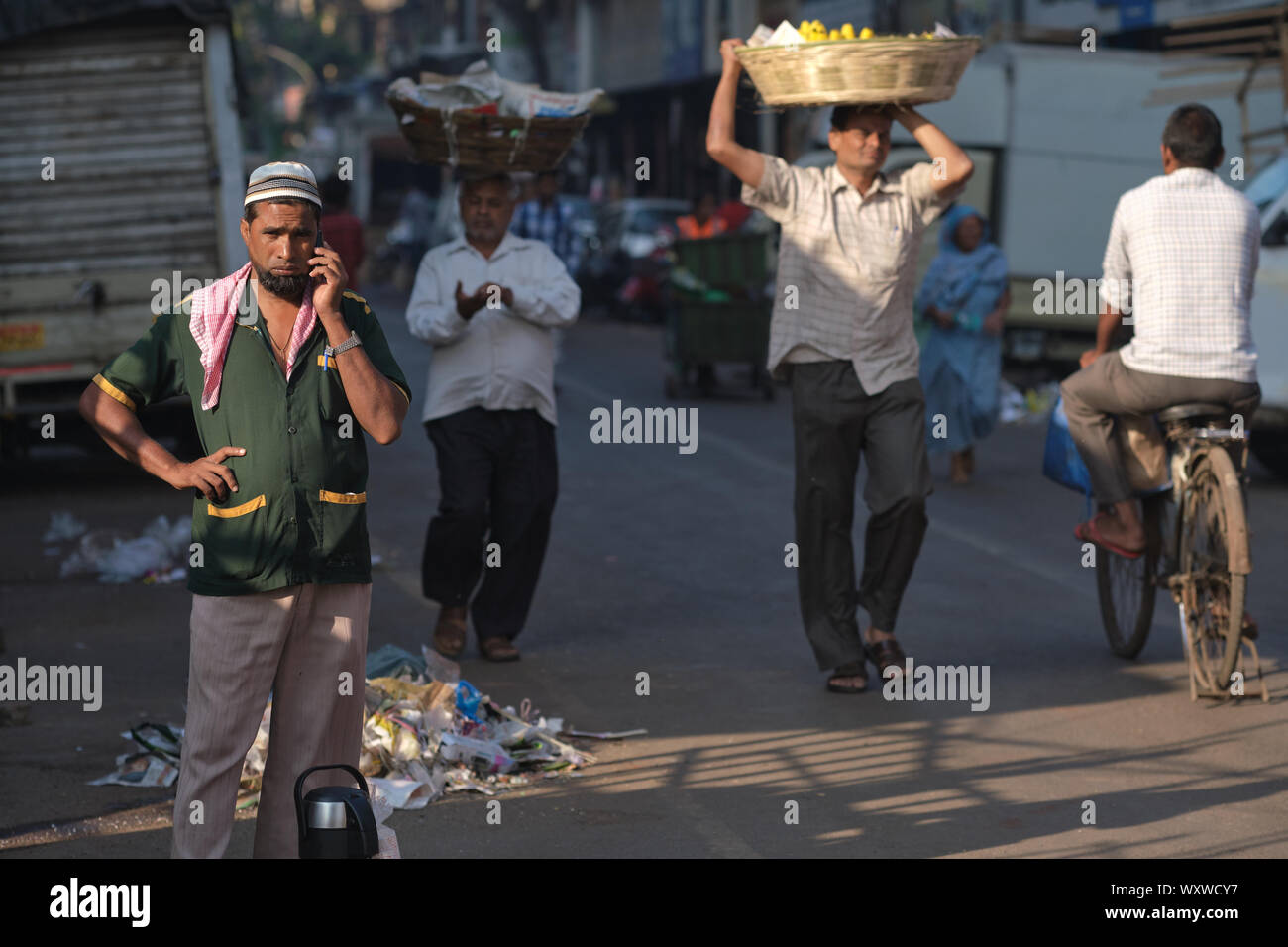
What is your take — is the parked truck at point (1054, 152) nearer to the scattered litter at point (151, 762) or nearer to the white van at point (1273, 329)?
the white van at point (1273, 329)

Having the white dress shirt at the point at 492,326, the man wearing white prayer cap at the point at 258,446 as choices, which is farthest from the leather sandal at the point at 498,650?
the man wearing white prayer cap at the point at 258,446

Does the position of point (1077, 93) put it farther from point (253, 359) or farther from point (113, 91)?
point (253, 359)

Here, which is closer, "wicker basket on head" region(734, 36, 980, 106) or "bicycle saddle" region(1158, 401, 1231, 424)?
"wicker basket on head" region(734, 36, 980, 106)

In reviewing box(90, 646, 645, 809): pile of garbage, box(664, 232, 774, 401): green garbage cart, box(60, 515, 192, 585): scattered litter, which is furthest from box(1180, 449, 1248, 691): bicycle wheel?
box(664, 232, 774, 401): green garbage cart

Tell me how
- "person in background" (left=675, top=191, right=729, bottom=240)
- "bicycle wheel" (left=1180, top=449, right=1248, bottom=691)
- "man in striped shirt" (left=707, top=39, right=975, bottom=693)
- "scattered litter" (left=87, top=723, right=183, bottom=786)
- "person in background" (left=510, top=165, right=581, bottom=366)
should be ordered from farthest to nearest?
"person in background" (left=675, top=191, right=729, bottom=240) < "person in background" (left=510, top=165, right=581, bottom=366) < "man in striped shirt" (left=707, top=39, right=975, bottom=693) < "bicycle wheel" (left=1180, top=449, right=1248, bottom=691) < "scattered litter" (left=87, top=723, right=183, bottom=786)

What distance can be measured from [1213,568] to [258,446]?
391 cm

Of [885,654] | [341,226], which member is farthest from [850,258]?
[341,226]

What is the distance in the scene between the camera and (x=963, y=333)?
1227 centimetres

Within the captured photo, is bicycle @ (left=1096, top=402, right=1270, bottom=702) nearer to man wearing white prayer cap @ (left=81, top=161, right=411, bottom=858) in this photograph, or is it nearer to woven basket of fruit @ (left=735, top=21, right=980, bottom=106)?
woven basket of fruit @ (left=735, top=21, right=980, bottom=106)

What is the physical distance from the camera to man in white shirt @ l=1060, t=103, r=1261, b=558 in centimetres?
664

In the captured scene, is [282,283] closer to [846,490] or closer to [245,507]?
[245,507]

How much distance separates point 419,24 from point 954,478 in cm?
7172

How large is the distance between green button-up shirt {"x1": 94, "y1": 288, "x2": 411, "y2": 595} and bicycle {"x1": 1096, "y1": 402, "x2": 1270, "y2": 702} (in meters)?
3.50

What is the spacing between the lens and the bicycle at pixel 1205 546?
6.48m
